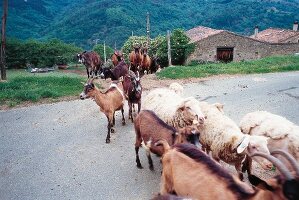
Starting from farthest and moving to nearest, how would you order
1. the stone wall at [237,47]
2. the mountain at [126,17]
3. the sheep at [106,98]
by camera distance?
the mountain at [126,17], the stone wall at [237,47], the sheep at [106,98]

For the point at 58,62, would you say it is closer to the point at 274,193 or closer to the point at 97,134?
the point at 97,134

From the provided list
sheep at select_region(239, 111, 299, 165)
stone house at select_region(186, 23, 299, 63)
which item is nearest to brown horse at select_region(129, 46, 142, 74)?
sheep at select_region(239, 111, 299, 165)

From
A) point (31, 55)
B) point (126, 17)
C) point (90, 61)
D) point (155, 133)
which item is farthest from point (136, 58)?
point (126, 17)

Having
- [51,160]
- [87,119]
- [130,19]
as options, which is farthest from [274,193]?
[130,19]

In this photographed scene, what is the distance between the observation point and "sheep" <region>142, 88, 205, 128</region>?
716cm

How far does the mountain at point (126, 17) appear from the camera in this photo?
73.5 m

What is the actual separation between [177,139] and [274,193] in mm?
2659

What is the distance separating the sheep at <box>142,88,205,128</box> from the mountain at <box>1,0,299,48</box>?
58734 mm

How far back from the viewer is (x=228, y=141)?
20.7 ft

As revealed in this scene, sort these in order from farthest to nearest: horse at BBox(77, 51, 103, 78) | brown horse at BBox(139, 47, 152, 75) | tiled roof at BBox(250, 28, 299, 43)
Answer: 1. tiled roof at BBox(250, 28, 299, 43)
2. horse at BBox(77, 51, 103, 78)
3. brown horse at BBox(139, 47, 152, 75)

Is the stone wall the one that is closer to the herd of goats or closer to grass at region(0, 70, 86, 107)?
grass at region(0, 70, 86, 107)

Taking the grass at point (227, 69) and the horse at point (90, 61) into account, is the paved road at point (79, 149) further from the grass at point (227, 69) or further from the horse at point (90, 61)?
the horse at point (90, 61)

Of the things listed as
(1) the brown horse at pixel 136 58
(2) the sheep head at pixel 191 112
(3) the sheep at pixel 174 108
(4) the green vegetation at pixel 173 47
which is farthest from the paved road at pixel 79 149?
(4) the green vegetation at pixel 173 47

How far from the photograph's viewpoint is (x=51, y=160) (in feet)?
26.6
